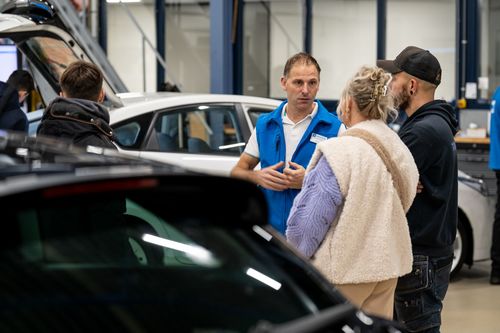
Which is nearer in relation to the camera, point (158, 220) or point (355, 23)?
point (158, 220)

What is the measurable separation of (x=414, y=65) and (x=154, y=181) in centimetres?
282

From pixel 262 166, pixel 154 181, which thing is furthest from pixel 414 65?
pixel 154 181

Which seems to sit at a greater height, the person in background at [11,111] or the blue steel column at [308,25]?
the blue steel column at [308,25]

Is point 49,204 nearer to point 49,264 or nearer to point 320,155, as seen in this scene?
point 49,264

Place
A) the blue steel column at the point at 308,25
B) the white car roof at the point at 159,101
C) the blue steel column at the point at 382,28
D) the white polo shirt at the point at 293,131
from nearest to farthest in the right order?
the white polo shirt at the point at 293,131, the white car roof at the point at 159,101, the blue steel column at the point at 382,28, the blue steel column at the point at 308,25

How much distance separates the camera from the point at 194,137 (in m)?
8.11

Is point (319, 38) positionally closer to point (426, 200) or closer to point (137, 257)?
point (426, 200)

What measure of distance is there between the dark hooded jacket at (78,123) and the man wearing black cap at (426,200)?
1392 millimetres

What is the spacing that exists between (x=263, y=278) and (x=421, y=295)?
2.42 m

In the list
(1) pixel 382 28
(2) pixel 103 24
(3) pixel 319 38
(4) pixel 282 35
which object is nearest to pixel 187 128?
(1) pixel 382 28

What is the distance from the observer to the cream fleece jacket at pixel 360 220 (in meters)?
4.07

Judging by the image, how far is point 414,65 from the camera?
4.86 m

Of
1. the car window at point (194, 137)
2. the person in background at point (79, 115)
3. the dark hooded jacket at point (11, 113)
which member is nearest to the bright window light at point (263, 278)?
the person in background at point (79, 115)

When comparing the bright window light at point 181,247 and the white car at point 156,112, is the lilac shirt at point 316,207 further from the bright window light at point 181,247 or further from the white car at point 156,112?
the white car at point 156,112
